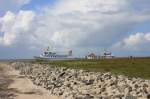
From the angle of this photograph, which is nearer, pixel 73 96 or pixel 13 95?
pixel 73 96

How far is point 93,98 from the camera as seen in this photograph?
95.9ft

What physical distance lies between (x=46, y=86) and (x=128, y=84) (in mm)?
11923

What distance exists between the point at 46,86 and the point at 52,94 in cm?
657

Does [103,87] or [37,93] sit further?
[37,93]

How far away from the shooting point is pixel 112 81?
1496 inches

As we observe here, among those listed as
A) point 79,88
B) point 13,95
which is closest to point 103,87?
point 79,88

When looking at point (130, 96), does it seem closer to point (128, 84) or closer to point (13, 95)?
point (128, 84)

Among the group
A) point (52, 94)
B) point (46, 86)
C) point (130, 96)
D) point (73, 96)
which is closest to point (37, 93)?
point (52, 94)

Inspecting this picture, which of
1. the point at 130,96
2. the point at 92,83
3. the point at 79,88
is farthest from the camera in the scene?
the point at 92,83

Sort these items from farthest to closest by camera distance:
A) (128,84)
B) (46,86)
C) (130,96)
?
(46,86) → (128,84) → (130,96)

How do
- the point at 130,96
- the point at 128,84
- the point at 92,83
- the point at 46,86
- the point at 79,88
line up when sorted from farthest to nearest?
1. the point at 46,86
2. the point at 92,83
3. the point at 79,88
4. the point at 128,84
5. the point at 130,96

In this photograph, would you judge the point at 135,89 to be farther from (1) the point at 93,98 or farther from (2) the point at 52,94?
(2) the point at 52,94

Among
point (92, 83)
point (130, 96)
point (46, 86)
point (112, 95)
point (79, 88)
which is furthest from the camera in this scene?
point (46, 86)

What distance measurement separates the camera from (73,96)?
101 feet
